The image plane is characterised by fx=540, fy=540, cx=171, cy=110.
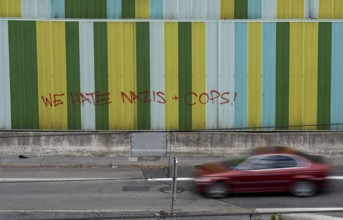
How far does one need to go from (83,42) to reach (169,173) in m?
5.99

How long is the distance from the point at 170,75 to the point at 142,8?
2.68m

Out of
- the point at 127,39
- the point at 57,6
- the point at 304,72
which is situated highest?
the point at 57,6

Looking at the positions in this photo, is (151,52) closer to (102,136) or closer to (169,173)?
(102,136)

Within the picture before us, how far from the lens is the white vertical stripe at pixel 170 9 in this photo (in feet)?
65.3

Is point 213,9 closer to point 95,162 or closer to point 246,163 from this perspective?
point 95,162

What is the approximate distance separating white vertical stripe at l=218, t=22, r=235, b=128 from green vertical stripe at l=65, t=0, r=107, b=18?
4.43 metres

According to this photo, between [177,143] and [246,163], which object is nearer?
[246,163]

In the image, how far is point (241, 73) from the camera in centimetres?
2006

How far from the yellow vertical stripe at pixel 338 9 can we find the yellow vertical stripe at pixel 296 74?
1353 millimetres

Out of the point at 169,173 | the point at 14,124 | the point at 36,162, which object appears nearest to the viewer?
the point at 169,173

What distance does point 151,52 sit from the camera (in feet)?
65.7

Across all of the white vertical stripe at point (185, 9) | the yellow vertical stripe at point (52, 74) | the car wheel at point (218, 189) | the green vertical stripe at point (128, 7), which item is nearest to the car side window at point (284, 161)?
the car wheel at point (218, 189)

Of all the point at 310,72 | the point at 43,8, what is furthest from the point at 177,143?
the point at 43,8

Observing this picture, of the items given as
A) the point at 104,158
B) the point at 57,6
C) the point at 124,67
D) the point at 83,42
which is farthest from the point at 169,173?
the point at 57,6
